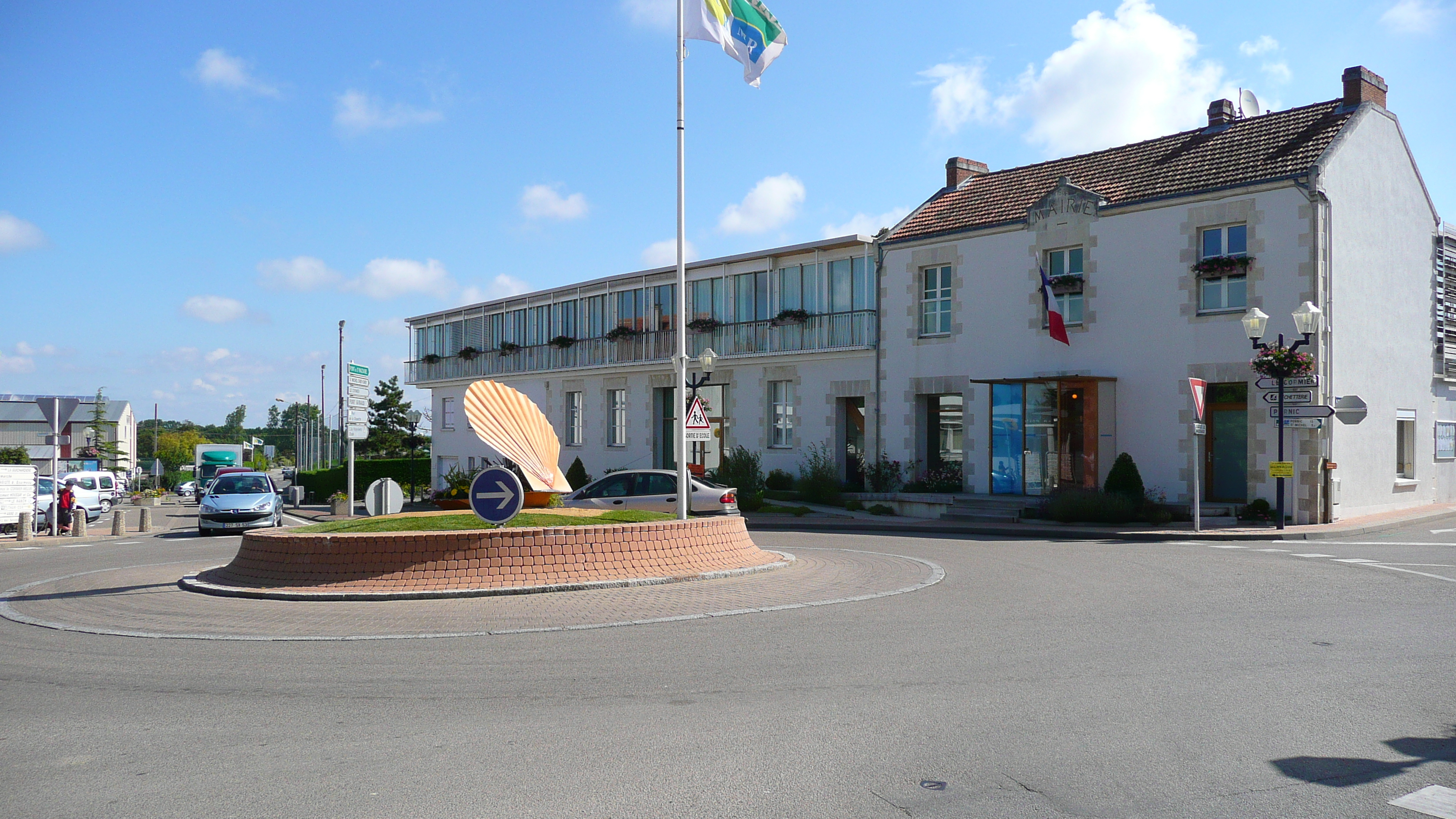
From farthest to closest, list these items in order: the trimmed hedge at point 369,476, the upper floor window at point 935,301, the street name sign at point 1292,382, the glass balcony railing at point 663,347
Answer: the trimmed hedge at point 369,476
the glass balcony railing at point 663,347
the upper floor window at point 935,301
the street name sign at point 1292,382

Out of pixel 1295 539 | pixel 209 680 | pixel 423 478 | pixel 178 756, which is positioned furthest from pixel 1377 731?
pixel 423 478

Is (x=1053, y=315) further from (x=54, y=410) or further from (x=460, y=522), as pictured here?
(x=54, y=410)

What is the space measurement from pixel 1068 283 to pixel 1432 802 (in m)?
20.6

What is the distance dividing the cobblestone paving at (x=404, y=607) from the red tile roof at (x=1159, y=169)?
13.8 m

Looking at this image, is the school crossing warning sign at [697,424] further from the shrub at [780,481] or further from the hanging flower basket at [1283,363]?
the shrub at [780,481]

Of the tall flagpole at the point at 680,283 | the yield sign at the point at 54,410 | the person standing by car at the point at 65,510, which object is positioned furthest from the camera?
the person standing by car at the point at 65,510

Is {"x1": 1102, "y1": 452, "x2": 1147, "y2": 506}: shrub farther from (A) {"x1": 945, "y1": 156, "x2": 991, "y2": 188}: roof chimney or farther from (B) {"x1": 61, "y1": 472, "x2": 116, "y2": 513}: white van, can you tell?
(B) {"x1": 61, "y1": 472, "x2": 116, "y2": 513}: white van

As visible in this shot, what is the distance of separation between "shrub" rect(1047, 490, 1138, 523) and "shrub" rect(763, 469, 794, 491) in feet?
29.9

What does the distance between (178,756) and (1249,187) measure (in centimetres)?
2196

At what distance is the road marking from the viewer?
14.9ft

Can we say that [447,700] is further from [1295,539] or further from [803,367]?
[803,367]

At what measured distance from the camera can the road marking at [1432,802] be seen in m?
4.55

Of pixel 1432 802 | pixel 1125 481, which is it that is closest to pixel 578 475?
pixel 1125 481

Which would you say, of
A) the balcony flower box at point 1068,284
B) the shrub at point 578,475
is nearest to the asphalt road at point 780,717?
the balcony flower box at point 1068,284
